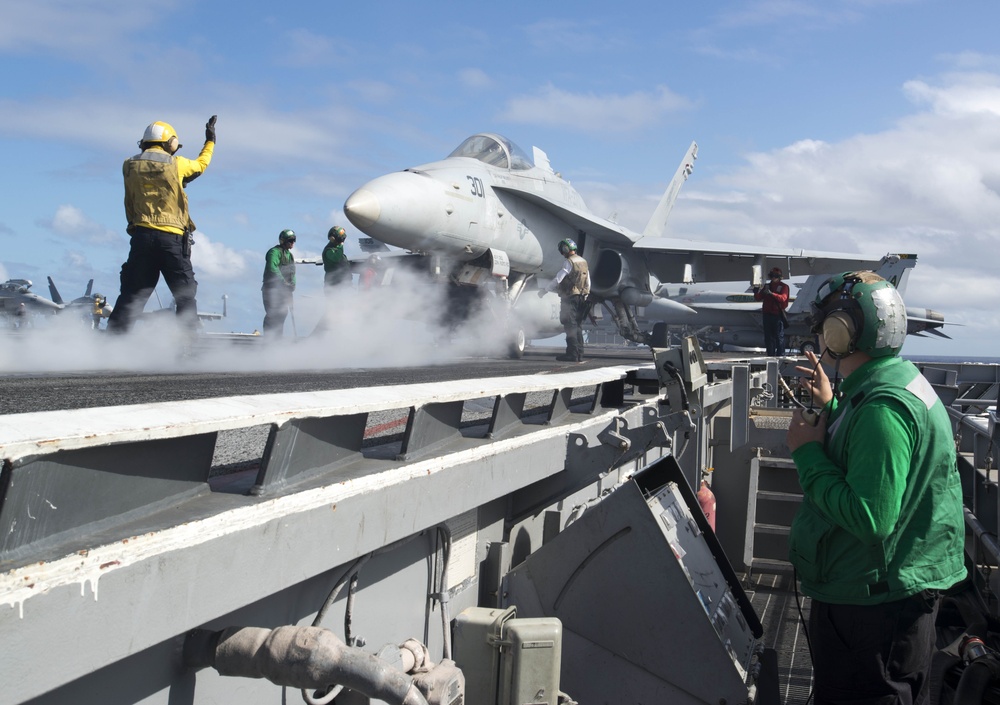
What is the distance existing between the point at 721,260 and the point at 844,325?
1851cm

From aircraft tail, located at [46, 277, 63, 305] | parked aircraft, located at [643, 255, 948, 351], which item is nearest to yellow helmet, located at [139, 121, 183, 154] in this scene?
parked aircraft, located at [643, 255, 948, 351]

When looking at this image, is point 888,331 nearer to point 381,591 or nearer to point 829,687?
point 829,687

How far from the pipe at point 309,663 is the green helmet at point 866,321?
77.3 inches

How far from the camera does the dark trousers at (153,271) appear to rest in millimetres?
7078

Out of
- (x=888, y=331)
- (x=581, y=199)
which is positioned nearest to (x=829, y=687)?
(x=888, y=331)

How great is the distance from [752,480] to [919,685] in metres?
5.61

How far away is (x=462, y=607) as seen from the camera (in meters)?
3.77

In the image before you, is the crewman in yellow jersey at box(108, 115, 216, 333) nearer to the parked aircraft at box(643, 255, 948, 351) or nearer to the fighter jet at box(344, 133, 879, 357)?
the fighter jet at box(344, 133, 879, 357)

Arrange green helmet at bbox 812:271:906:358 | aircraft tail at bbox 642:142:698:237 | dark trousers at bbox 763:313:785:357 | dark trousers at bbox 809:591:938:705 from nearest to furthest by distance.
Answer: dark trousers at bbox 809:591:938:705, green helmet at bbox 812:271:906:358, dark trousers at bbox 763:313:785:357, aircraft tail at bbox 642:142:698:237

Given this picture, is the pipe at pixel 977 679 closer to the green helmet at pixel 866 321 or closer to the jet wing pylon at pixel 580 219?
the green helmet at pixel 866 321

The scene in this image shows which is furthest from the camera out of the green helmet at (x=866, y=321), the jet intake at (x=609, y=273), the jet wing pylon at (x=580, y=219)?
the jet intake at (x=609, y=273)

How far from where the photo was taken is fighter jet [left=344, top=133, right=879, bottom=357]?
1168 centimetres

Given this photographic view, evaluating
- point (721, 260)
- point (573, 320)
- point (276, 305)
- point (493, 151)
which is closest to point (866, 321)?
point (573, 320)

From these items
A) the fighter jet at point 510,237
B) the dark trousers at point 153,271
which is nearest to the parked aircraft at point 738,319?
the fighter jet at point 510,237
